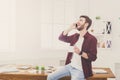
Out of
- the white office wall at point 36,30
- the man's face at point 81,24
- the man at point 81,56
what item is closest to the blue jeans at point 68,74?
the man at point 81,56

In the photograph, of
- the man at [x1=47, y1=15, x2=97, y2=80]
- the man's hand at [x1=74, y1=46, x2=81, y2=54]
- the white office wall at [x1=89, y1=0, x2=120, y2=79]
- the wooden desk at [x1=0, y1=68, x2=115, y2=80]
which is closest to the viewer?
the wooden desk at [x1=0, y1=68, x2=115, y2=80]

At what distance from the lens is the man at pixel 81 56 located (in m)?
3.33

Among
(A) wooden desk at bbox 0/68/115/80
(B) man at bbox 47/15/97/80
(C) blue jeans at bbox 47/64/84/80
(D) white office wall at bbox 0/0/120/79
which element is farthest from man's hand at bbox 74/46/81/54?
(D) white office wall at bbox 0/0/120/79

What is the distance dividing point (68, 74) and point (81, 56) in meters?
0.32

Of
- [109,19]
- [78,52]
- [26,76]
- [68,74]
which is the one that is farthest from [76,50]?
[109,19]

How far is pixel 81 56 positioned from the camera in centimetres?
345

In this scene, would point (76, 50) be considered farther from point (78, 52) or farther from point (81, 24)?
point (81, 24)

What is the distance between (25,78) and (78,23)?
3.73ft

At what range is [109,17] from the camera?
14.0 feet

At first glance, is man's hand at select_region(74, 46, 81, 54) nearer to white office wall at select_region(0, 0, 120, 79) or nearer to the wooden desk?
the wooden desk

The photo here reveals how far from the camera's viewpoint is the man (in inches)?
131

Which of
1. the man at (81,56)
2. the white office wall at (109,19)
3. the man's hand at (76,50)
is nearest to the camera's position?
the man at (81,56)

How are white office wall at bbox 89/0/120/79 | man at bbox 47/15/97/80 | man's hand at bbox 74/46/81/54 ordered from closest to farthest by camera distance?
man at bbox 47/15/97/80 → man's hand at bbox 74/46/81/54 → white office wall at bbox 89/0/120/79

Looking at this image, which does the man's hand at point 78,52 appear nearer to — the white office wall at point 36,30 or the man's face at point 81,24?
the man's face at point 81,24
